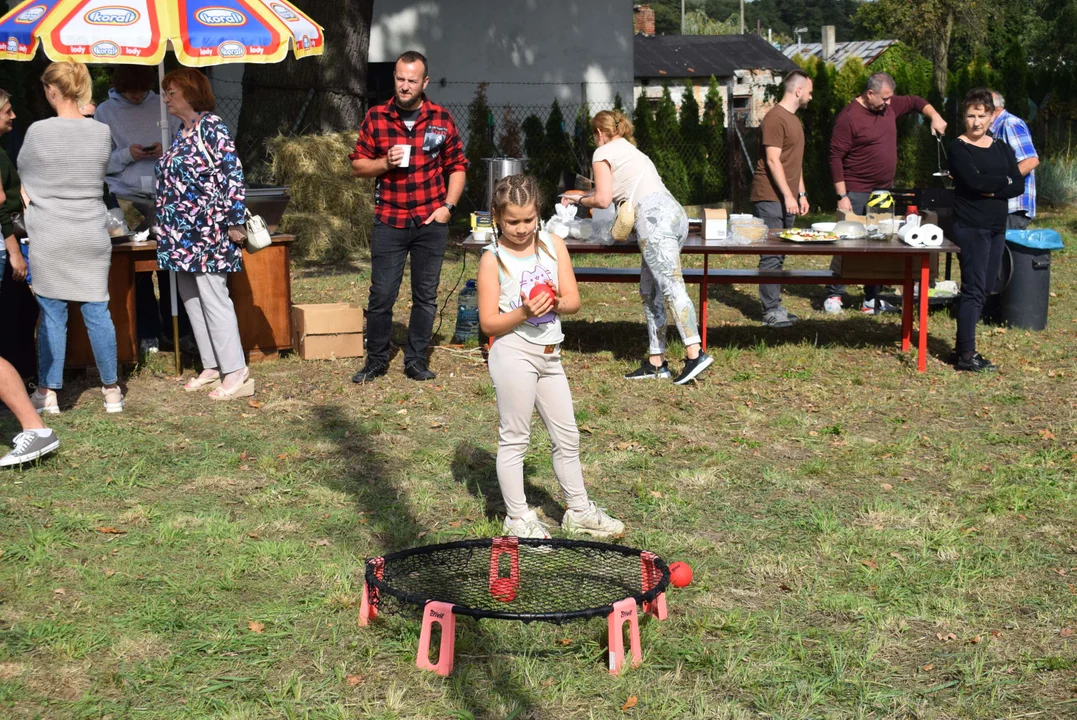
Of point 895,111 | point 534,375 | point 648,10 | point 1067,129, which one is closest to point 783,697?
point 534,375

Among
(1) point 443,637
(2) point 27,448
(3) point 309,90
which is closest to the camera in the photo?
(1) point 443,637

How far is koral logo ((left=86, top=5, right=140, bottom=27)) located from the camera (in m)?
7.67

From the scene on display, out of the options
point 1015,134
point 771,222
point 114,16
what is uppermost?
point 114,16

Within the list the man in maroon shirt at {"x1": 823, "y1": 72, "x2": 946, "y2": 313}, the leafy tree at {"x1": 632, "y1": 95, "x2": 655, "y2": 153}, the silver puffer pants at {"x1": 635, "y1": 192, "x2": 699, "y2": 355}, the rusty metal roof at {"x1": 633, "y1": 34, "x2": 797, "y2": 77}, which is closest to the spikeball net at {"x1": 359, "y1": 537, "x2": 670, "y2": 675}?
the silver puffer pants at {"x1": 635, "y1": 192, "x2": 699, "y2": 355}

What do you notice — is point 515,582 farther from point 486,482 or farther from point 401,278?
point 401,278

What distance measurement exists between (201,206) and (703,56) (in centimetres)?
4485

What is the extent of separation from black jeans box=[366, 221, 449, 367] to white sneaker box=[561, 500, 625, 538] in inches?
124

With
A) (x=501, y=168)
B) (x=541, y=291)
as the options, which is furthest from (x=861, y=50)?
(x=541, y=291)

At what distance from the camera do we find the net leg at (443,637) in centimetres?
389

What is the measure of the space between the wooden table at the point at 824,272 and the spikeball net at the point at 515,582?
12.6 ft

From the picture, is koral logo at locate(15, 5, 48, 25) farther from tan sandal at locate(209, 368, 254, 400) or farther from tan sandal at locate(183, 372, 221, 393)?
tan sandal at locate(209, 368, 254, 400)

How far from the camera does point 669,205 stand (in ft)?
26.0

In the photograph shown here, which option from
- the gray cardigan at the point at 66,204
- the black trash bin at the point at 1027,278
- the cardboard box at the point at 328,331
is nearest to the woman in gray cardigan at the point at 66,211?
the gray cardigan at the point at 66,204

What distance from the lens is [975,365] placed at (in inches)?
328
